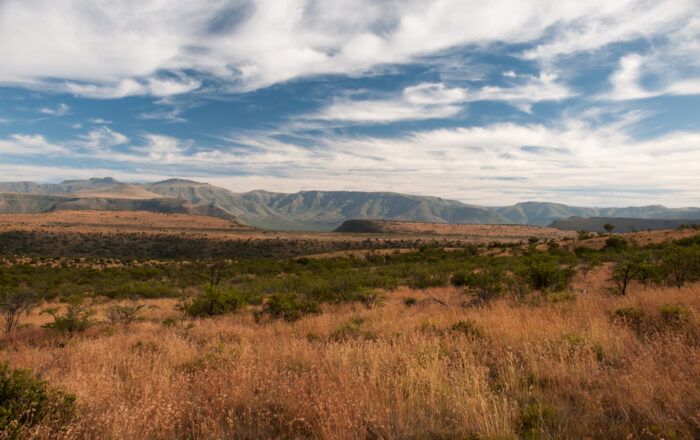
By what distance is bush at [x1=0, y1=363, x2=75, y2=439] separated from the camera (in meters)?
3.35

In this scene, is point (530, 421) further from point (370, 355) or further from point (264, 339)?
point (264, 339)

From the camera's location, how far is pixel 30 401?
11.6 ft

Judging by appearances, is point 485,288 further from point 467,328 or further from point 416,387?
point 416,387

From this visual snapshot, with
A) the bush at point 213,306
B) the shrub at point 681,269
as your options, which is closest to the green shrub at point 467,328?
the shrub at point 681,269

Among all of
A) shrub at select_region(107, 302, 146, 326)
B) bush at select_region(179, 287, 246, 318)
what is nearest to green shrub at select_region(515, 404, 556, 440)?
bush at select_region(179, 287, 246, 318)

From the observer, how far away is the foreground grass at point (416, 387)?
10.5 ft

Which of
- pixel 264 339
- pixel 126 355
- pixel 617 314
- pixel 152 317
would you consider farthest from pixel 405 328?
pixel 152 317

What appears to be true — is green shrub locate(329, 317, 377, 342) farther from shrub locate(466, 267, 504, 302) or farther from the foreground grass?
shrub locate(466, 267, 504, 302)

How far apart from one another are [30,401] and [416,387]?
15.8ft

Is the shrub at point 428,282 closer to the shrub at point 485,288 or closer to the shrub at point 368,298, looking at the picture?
the shrub at point 485,288

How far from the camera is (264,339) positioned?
288 inches

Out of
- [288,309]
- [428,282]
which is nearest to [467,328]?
[288,309]

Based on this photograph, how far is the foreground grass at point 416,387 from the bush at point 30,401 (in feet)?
0.72

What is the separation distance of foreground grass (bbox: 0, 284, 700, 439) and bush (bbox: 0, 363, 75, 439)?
22 centimetres
